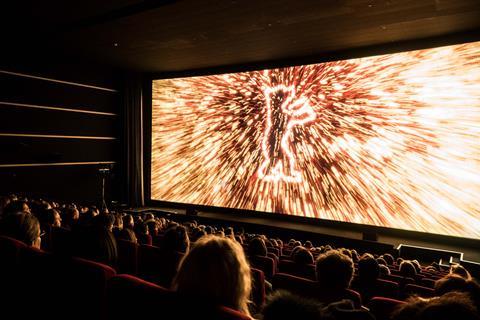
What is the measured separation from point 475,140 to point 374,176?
1768 millimetres

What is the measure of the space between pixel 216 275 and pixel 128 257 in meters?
1.80

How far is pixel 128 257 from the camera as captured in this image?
2904 millimetres

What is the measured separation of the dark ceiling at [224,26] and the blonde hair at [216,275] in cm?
445

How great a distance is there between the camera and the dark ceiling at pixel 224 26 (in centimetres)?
523

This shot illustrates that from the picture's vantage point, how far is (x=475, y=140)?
20.0 ft

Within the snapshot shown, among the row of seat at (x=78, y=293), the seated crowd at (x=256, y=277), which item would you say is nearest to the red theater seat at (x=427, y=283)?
the seated crowd at (x=256, y=277)

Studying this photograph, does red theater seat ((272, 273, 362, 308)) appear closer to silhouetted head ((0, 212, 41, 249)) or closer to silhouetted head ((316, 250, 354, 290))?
silhouetted head ((316, 250, 354, 290))

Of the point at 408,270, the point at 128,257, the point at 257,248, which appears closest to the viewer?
the point at 128,257

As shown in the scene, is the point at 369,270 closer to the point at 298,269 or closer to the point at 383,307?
the point at 298,269

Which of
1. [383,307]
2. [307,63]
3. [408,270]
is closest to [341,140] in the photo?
[307,63]

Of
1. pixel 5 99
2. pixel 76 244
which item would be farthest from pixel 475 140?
pixel 5 99

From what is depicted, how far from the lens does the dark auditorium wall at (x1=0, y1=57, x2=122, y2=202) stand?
7457 mm

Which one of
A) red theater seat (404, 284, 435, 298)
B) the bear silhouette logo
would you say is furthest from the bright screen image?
red theater seat (404, 284, 435, 298)

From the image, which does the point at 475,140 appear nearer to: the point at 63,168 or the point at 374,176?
the point at 374,176
